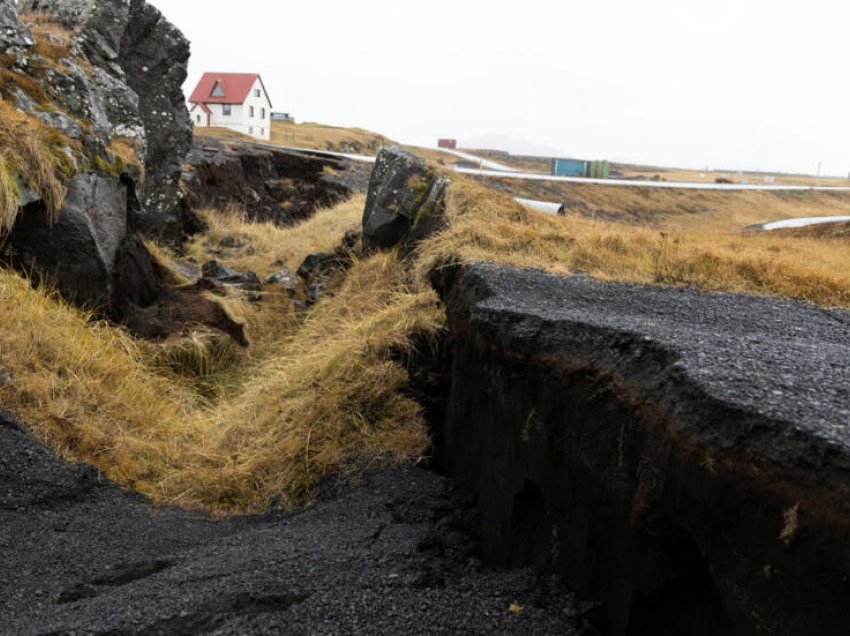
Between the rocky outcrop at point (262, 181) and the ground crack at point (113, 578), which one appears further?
the rocky outcrop at point (262, 181)

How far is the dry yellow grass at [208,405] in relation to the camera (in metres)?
5.65

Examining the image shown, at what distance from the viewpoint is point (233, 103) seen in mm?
56344

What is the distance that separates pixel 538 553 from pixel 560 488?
1.05 feet

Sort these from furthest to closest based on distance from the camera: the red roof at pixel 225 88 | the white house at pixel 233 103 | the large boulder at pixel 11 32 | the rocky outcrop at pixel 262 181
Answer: the red roof at pixel 225 88 < the white house at pixel 233 103 < the rocky outcrop at pixel 262 181 < the large boulder at pixel 11 32

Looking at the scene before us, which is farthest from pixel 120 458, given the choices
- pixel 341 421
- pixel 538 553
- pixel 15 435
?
pixel 538 553

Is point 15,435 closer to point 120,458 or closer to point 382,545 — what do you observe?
point 120,458

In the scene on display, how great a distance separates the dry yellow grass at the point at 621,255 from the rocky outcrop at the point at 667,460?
1638 mm

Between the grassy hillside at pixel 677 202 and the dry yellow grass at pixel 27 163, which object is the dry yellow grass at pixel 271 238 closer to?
the dry yellow grass at pixel 27 163

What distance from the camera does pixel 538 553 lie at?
11.5ft

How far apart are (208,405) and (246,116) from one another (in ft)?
172

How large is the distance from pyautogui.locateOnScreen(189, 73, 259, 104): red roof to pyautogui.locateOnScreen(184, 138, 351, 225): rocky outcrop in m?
36.4

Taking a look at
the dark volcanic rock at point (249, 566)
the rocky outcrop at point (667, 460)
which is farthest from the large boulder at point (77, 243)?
the rocky outcrop at point (667, 460)

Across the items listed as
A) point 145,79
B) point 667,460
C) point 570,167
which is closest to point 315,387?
point 667,460

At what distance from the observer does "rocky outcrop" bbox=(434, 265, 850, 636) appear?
2.16 meters
